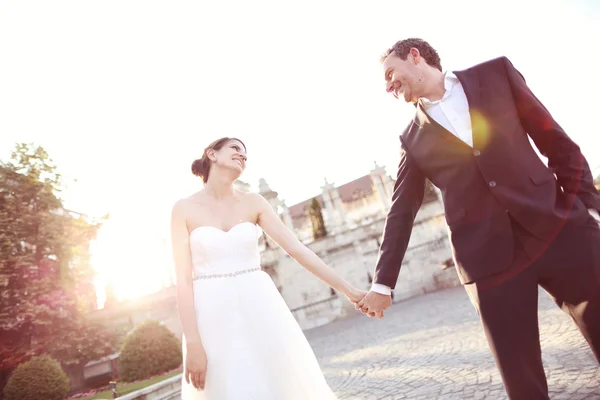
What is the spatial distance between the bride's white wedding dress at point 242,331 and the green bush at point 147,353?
33.0 feet

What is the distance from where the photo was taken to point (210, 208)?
2848 millimetres

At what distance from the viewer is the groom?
6.00 feet

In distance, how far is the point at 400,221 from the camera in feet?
8.03

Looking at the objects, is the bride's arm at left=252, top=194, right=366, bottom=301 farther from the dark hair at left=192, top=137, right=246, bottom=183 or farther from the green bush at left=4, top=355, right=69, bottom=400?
the green bush at left=4, top=355, right=69, bottom=400

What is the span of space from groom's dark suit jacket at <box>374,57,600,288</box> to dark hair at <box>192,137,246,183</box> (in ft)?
5.53

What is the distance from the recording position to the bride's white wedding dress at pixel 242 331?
2.30 metres

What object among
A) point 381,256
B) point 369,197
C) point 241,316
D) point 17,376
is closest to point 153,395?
point 17,376

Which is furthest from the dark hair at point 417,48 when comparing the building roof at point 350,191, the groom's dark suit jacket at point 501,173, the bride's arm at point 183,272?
the building roof at point 350,191

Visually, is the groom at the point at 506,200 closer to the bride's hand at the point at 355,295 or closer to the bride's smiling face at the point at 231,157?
the bride's hand at the point at 355,295

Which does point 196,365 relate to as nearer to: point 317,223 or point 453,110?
point 453,110

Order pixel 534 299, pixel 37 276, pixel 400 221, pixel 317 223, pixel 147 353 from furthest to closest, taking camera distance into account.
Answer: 1. pixel 317 223
2. pixel 37 276
3. pixel 147 353
4. pixel 400 221
5. pixel 534 299

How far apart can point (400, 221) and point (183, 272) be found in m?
1.61

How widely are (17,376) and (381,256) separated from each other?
12.2 m

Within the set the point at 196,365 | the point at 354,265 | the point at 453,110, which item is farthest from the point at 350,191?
the point at 196,365
